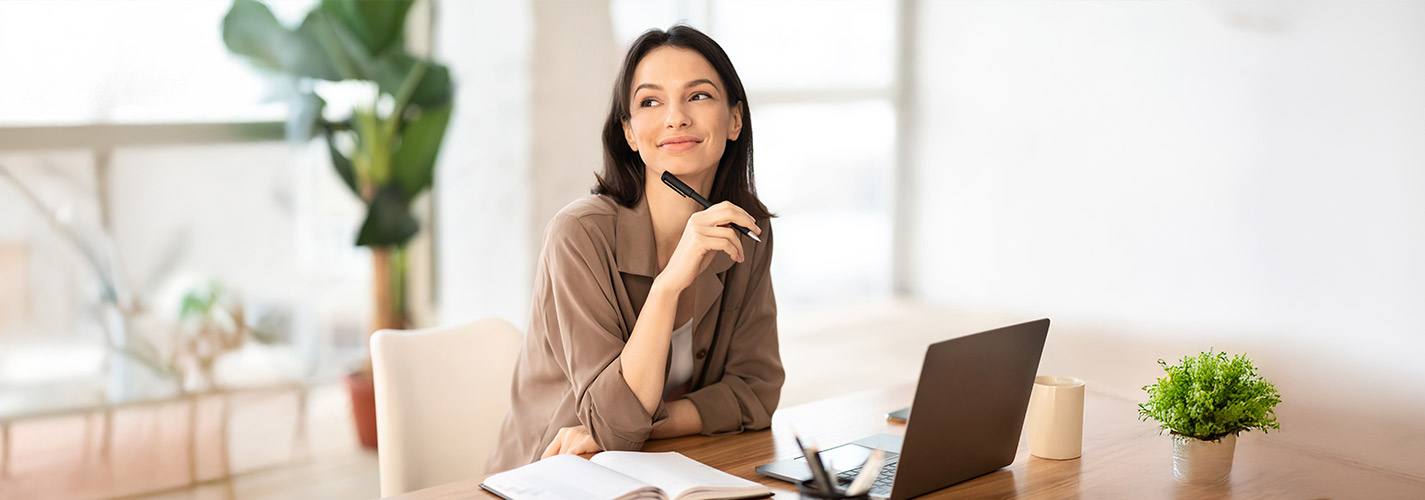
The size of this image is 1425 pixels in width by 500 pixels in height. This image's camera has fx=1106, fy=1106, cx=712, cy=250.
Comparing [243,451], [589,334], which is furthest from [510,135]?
[589,334]

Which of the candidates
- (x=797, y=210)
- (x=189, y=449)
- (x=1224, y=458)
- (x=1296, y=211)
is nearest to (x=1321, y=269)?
(x=1296, y=211)

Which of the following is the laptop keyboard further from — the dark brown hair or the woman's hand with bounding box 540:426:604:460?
the dark brown hair

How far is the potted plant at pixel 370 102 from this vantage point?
2.86 m

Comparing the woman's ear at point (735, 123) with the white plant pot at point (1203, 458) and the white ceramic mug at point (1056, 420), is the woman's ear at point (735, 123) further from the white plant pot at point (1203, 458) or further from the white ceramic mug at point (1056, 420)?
the white plant pot at point (1203, 458)

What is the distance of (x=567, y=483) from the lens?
133 cm

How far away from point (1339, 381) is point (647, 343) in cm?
288

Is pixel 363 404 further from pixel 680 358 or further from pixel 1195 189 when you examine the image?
pixel 1195 189

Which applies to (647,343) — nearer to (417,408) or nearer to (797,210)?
(417,408)

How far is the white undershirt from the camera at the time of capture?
5.67 ft

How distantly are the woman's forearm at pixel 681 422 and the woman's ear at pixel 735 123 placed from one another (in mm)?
422

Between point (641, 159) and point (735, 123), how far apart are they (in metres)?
0.16

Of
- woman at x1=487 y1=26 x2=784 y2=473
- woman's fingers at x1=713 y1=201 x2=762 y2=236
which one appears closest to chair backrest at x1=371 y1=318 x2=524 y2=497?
woman at x1=487 y1=26 x2=784 y2=473

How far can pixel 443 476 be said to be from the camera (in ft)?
6.01

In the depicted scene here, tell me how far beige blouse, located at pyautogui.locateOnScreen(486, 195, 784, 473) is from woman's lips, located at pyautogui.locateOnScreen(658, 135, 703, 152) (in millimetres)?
125
